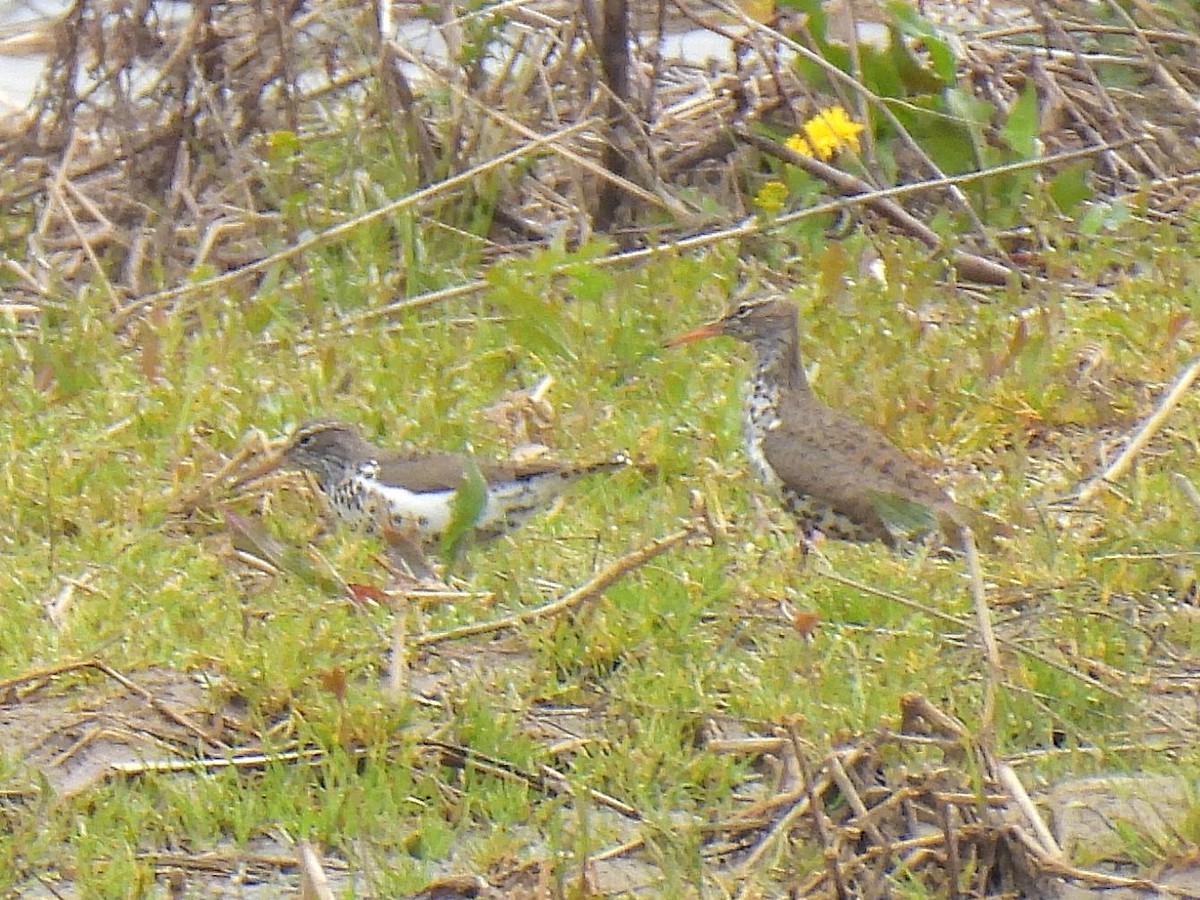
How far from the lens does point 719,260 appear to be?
25.1 feet

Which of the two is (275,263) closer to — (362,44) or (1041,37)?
(362,44)

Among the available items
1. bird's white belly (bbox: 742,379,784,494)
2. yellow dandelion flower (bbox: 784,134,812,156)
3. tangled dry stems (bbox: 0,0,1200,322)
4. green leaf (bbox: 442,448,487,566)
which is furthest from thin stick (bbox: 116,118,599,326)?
green leaf (bbox: 442,448,487,566)

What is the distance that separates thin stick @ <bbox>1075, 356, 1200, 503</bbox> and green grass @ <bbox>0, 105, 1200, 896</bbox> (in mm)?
77

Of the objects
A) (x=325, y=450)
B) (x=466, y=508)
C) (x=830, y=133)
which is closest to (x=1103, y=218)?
(x=830, y=133)

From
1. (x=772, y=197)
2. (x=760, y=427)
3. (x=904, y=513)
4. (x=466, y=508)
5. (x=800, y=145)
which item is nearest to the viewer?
(x=466, y=508)

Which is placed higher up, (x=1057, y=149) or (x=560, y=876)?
(x=560, y=876)

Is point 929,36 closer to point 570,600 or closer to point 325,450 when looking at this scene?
point 325,450

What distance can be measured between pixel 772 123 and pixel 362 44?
1531 mm

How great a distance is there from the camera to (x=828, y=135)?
25.9 feet

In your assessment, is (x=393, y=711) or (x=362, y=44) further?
(x=362, y=44)

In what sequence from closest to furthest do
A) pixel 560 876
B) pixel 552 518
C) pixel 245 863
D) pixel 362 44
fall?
pixel 560 876 < pixel 245 863 < pixel 552 518 < pixel 362 44

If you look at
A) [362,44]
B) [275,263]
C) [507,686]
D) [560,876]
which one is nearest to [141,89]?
[362,44]

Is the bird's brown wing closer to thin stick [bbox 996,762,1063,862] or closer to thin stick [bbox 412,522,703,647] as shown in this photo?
thin stick [bbox 412,522,703,647]

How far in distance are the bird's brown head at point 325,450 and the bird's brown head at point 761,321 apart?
42.8 inches
